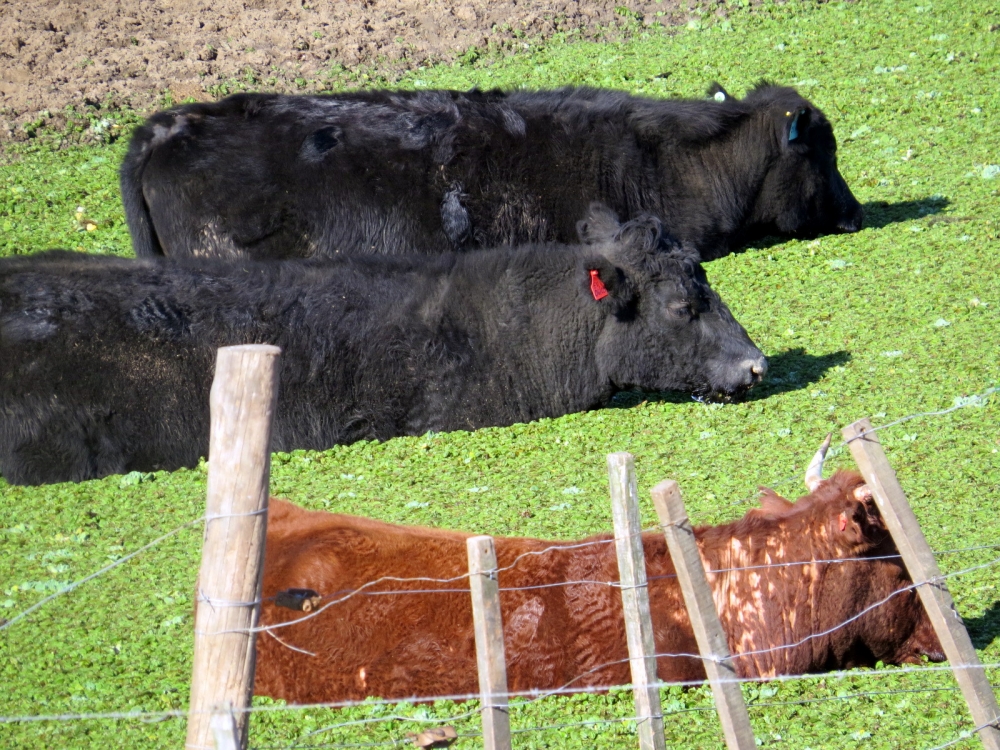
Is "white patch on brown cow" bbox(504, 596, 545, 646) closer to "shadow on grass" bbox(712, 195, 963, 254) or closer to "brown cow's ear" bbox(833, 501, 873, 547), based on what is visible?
"brown cow's ear" bbox(833, 501, 873, 547)

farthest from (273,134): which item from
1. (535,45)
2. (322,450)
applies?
(535,45)

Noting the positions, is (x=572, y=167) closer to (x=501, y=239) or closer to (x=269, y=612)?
(x=501, y=239)

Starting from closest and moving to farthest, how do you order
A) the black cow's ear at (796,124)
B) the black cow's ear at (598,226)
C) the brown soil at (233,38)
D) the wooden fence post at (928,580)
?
the wooden fence post at (928,580) < the black cow's ear at (598,226) < the black cow's ear at (796,124) < the brown soil at (233,38)

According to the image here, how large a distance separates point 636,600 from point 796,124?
33.6 feet

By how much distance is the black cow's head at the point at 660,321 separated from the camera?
380 inches

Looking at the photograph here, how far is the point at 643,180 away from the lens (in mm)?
13055

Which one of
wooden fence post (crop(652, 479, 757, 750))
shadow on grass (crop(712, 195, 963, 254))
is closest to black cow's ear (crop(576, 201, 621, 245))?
shadow on grass (crop(712, 195, 963, 254))

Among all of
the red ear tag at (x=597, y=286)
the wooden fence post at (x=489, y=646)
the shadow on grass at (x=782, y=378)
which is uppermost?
the red ear tag at (x=597, y=286)

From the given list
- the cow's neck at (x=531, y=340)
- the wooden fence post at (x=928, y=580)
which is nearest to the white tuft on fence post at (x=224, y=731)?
the wooden fence post at (x=928, y=580)

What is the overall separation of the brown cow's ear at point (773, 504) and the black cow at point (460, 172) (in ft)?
21.9

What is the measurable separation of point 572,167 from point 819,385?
172 inches

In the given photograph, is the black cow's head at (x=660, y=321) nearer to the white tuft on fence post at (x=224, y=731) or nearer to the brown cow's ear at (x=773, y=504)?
the brown cow's ear at (x=773, y=504)

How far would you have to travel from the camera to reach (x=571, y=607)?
17.9ft

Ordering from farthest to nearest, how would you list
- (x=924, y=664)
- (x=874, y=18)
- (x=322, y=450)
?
(x=874, y=18) → (x=322, y=450) → (x=924, y=664)
